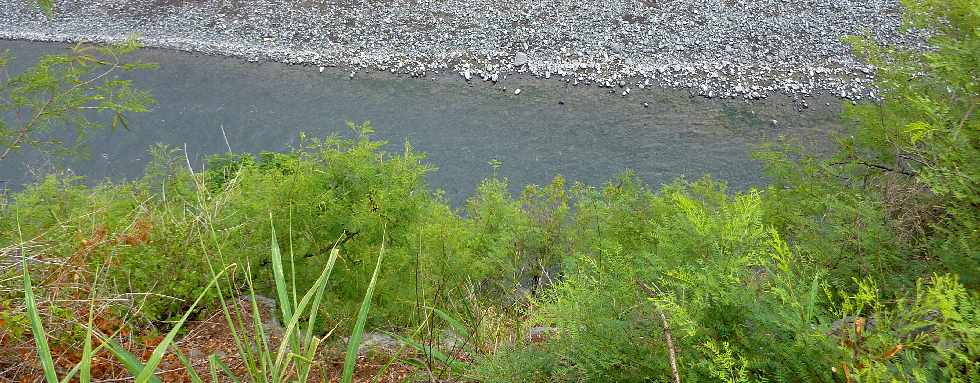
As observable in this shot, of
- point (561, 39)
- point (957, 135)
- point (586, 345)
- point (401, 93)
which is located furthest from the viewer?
point (561, 39)

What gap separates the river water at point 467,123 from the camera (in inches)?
432

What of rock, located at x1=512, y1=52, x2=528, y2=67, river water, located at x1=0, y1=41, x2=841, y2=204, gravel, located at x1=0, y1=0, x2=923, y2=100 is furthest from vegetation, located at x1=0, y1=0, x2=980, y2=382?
gravel, located at x1=0, y1=0, x2=923, y2=100

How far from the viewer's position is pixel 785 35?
47.9 ft

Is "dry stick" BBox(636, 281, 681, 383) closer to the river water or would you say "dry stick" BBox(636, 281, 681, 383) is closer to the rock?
the river water

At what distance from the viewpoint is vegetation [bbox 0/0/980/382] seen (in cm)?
159

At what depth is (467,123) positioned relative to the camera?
12078 mm

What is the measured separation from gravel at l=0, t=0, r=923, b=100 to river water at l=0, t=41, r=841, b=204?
0.51 meters

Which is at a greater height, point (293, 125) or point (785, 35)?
point (785, 35)

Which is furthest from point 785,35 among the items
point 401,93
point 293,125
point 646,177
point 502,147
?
point 293,125

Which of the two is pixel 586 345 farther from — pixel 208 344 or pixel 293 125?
pixel 293 125

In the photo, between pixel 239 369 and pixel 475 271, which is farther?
pixel 475 271

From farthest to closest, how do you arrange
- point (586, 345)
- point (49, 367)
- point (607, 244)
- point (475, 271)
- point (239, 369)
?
point (475, 271) → point (607, 244) → point (239, 369) → point (586, 345) → point (49, 367)

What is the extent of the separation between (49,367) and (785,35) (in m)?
16.2

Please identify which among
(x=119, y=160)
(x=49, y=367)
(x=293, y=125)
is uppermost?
(x=49, y=367)
